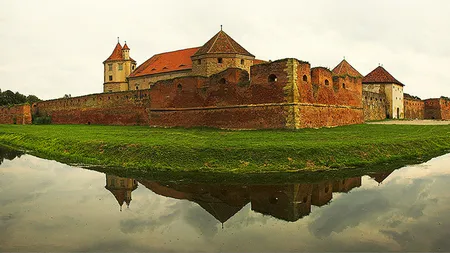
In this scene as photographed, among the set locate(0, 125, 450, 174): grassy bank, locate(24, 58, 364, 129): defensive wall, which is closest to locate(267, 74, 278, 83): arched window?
locate(24, 58, 364, 129): defensive wall

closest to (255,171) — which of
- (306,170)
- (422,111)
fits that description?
(306,170)

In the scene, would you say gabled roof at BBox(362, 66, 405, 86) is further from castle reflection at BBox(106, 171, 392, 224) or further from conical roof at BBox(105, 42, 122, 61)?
castle reflection at BBox(106, 171, 392, 224)

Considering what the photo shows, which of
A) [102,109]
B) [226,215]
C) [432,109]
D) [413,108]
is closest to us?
[226,215]

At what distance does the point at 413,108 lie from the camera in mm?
43062

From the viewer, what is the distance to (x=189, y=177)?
1056 cm

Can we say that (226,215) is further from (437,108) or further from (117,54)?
(437,108)

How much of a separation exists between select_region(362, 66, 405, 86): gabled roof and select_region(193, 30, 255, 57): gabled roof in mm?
14552

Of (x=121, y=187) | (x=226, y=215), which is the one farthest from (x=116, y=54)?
(x=226, y=215)

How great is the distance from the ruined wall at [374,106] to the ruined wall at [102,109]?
18.3 meters

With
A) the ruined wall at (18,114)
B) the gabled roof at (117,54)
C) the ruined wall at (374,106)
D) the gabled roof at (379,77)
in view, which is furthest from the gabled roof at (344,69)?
the ruined wall at (18,114)

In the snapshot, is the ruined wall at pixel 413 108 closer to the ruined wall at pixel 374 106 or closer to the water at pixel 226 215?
the ruined wall at pixel 374 106

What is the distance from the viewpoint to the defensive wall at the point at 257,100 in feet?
59.7

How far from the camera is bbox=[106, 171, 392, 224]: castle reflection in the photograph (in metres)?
7.53

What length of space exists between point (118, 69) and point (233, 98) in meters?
28.3
